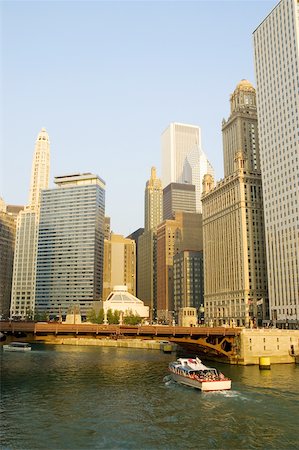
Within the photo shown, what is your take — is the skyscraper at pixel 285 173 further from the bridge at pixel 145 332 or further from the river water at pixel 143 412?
the river water at pixel 143 412

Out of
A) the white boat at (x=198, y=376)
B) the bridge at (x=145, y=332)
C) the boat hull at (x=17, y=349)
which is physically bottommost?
the boat hull at (x=17, y=349)

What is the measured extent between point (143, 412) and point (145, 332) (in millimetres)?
39765

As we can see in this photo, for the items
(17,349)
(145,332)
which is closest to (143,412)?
(145,332)

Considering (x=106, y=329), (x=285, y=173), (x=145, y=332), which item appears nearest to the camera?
(x=106, y=329)

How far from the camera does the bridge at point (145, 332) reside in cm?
9106

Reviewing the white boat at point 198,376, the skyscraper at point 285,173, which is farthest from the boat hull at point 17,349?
the skyscraper at point 285,173

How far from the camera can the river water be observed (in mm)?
47188

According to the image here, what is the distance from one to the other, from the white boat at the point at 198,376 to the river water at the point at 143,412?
1.44 meters

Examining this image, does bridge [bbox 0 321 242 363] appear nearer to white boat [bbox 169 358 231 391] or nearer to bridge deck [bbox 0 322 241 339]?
bridge deck [bbox 0 322 241 339]

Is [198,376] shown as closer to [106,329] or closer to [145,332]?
[145,332]

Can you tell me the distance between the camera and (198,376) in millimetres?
76438

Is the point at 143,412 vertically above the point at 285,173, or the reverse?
the point at 285,173

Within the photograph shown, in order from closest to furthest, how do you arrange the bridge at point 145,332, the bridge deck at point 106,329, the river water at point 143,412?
the river water at point 143,412, the bridge deck at point 106,329, the bridge at point 145,332

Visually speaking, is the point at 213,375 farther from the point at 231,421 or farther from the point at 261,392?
the point at 231,421
